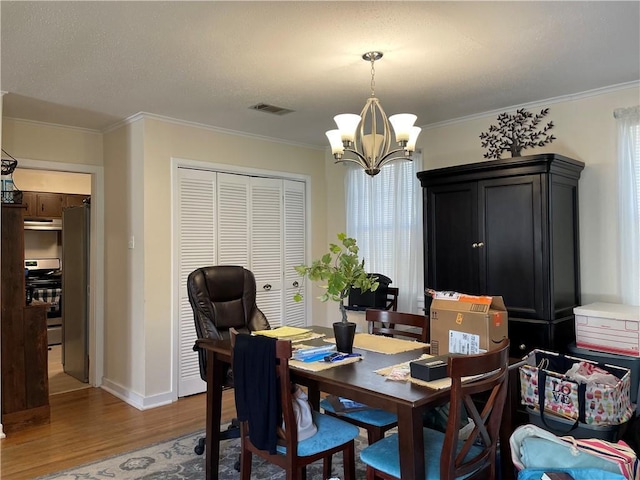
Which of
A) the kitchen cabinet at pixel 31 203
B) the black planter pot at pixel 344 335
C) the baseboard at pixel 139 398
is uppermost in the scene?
the kitchen cabinet at pixel 31 203

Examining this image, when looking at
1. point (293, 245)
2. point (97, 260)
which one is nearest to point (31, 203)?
point (97, 260)

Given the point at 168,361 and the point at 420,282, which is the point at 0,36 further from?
the point at 420,282

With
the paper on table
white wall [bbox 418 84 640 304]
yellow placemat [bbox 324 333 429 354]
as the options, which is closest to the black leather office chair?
the paper on table

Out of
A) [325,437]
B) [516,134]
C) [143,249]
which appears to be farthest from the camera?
[143,249]

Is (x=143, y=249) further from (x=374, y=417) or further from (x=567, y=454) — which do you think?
(x=567, y=454)

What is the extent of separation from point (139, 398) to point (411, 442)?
3.09 metres

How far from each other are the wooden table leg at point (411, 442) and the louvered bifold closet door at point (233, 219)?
10.6ft

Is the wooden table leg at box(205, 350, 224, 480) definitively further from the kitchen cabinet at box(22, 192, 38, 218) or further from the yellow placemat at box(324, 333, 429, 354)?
the kitchen cabinet at box(22, 192, 38, 218)

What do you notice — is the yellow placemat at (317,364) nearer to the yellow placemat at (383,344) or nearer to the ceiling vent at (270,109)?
the yellow placemat at (383,344)

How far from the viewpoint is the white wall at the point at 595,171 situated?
355 cm

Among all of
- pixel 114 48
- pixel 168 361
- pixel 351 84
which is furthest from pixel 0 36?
pixel 168 361

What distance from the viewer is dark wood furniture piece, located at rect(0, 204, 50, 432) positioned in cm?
360

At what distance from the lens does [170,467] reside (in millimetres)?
2965

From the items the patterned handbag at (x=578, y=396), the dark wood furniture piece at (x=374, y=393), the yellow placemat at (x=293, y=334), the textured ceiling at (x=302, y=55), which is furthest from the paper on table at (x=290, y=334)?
the textured ceiling at (x=302, y=55)
